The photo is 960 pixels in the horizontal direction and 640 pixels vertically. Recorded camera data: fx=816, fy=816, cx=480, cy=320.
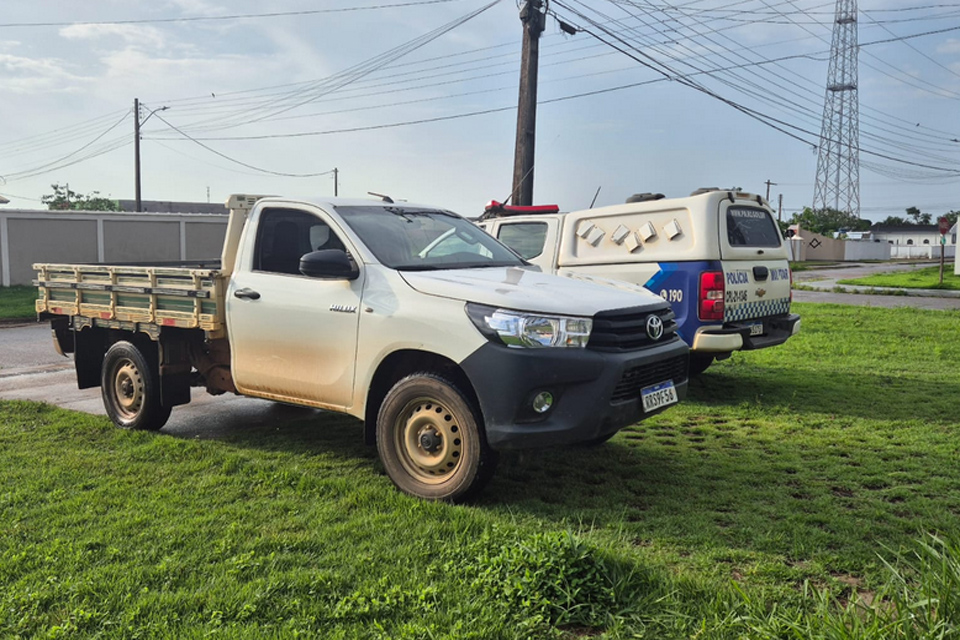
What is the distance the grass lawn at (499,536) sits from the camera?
331 cm

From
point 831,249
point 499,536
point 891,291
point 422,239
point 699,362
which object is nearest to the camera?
point 499,536

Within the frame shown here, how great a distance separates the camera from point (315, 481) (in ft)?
17.0

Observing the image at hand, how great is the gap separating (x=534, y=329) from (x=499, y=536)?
1162mm

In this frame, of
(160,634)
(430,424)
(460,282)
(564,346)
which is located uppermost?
(460,282)

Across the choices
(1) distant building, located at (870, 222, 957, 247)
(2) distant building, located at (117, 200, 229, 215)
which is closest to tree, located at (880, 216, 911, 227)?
(1) distant building, located at (870, 222, 957, 247)

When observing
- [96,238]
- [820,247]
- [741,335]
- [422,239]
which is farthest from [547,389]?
[820,247]

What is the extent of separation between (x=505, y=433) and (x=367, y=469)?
1.50 m

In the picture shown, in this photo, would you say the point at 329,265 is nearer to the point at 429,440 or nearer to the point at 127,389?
the point at 429,440

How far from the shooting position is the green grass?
17.0 meters

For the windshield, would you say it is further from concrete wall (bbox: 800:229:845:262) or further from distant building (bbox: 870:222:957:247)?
distant building (bbox: 870:222:957:247)

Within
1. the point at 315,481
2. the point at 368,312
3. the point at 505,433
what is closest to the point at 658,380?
the point at 505,433

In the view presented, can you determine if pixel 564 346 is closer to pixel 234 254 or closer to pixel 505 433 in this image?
pixel 505 433

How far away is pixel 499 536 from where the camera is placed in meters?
4.10

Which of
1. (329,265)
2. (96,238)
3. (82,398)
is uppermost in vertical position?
(96,238)
